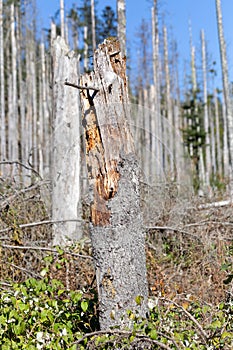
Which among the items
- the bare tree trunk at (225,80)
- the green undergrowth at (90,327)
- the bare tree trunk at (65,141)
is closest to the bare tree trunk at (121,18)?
the bare tree trunk at (65,141)

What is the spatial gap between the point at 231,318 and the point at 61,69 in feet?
11.4

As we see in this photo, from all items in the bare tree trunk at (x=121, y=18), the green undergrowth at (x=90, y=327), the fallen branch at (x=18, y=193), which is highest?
the bare tree trunk at (x=121, y=18)

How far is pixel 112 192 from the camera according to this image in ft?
9.37

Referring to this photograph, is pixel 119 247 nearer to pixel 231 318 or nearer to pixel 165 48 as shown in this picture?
pixel 231 318

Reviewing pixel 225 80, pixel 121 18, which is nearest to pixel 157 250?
pixel 121 18

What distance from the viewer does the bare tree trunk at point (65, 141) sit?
5.38 m

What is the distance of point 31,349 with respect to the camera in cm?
265

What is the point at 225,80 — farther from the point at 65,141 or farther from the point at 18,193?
the point at 18,193

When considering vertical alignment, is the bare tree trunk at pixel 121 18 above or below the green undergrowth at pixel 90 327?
above

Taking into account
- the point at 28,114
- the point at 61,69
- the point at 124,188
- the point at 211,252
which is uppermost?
the point at 28,114

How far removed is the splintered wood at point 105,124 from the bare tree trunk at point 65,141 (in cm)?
248

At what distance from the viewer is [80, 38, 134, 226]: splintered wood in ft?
9.41

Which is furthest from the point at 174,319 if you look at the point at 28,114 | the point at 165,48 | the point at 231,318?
the point at 165,48

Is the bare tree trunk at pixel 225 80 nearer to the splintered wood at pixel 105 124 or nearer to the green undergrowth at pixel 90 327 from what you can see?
the green undergrowth at pixel 90 327
